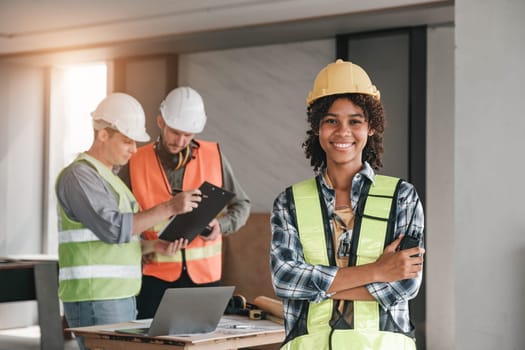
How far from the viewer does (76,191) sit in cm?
404

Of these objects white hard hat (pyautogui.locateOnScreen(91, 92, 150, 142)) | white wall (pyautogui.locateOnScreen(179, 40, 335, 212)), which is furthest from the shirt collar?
white wall (pyautogui.locateOnScreen(179, 40, 335, 212))

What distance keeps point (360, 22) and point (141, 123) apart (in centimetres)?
277

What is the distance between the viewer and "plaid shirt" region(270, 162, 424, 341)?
2.39 metres

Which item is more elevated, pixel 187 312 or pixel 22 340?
pixel 187 312

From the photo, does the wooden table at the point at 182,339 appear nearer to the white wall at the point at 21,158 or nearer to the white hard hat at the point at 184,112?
the white hard hat at the point at 184,112

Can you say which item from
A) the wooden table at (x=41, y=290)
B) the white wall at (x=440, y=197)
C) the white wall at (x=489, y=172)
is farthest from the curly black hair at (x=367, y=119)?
the white wall at (x=440, y=197)

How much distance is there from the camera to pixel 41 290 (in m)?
6.27

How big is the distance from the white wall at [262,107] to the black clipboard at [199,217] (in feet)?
8.90

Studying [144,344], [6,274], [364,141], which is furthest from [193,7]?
[364,141]

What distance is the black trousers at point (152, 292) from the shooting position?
489 cm

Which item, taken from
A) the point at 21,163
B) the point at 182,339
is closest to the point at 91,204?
the point at 182,339

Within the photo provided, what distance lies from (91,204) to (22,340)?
417 centimetres

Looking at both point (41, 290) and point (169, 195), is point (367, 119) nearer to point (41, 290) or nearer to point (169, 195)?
point (169, 195)

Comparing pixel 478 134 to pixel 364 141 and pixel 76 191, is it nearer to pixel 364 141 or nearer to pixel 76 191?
pixel 76 191
